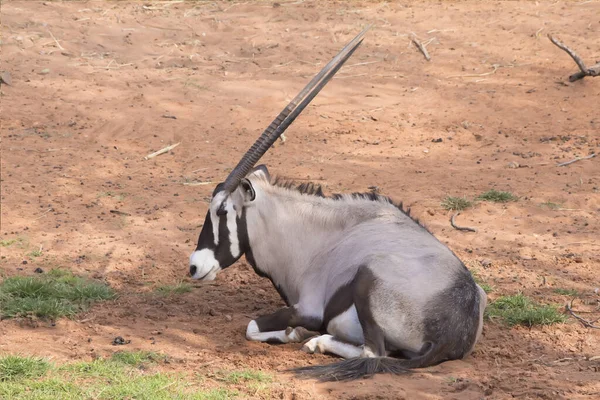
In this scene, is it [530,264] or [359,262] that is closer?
[359,262]

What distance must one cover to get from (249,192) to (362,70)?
23.4ft

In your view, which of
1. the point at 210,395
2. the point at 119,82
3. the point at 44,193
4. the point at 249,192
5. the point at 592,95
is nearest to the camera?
the point at 210,395

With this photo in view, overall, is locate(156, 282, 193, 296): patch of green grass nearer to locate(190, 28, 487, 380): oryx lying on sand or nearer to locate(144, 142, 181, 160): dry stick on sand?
locate(190, 28, 487, 380): oryx lying on sand

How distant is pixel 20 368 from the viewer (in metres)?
5.30

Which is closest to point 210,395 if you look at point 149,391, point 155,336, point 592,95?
point 149,391

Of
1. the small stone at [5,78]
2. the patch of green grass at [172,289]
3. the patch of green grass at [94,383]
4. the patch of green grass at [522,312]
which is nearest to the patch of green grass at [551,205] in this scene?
the patch of green grass at [522,312]

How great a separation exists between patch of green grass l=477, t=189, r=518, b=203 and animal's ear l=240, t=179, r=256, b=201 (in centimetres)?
337

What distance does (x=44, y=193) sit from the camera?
31.2 ft

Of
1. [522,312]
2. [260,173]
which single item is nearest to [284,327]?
[260,173]

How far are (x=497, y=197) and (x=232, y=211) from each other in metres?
3.53

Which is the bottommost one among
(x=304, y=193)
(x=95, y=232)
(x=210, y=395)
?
(x=95, y=232)

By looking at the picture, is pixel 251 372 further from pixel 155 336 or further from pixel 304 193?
pixel 304 193

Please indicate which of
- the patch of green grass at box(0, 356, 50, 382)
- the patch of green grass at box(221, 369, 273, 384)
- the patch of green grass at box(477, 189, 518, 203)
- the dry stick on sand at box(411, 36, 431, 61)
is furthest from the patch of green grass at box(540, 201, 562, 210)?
the patch of green grass at box(0, 356, 50, 382)

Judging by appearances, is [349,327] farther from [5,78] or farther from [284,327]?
[5,78]
